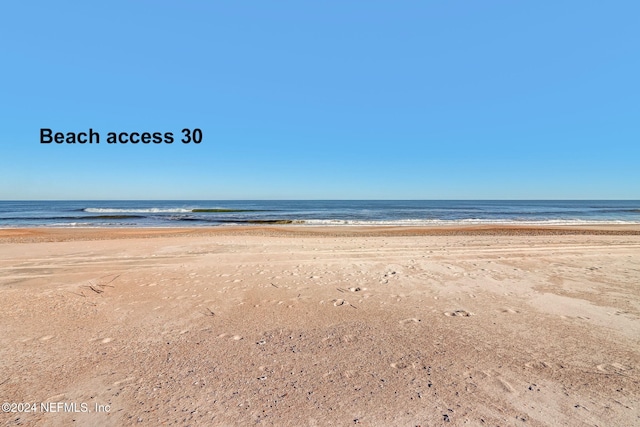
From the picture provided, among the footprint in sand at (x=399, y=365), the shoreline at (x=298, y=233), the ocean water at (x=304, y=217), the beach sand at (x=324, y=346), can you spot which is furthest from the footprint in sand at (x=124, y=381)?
the ocean water at (x=304, y=217)

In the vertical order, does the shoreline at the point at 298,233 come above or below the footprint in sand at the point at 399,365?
below

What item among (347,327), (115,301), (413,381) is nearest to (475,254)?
(347,327)

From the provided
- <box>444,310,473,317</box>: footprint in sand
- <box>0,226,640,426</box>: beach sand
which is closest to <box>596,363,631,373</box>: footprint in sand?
<box>0,226,640,426</box>: beach sand

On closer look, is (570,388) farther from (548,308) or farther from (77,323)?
(77,323)

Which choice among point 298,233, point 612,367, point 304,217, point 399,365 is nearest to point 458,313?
point 612,367

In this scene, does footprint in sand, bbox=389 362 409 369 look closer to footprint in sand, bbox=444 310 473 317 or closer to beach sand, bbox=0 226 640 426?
beach sand, bbox=0 226 640 426

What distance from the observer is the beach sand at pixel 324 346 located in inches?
102

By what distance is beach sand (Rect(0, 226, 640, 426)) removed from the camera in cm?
258

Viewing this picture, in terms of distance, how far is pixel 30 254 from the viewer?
987cm

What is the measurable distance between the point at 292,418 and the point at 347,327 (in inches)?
74.6

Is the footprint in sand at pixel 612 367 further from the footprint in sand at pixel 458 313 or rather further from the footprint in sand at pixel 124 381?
the footprint in sand at pixel 124 381

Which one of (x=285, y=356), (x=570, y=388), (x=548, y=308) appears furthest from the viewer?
(x=548, y=308)

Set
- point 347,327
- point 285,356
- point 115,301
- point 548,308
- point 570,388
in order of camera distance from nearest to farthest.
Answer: point 570,388 < point 285,356 < point 347,327 < point 548,308 < point 115,301

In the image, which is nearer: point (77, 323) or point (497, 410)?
point (497, 410)
